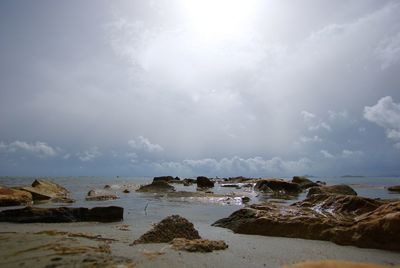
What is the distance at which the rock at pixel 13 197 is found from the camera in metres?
15.3

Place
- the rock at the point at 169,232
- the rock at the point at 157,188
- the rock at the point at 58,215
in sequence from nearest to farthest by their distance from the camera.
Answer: the rock at the point at 169,232 < the rock at the point at 58,215 < the rock at the point at 157,188

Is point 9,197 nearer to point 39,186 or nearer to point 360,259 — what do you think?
point 39,186

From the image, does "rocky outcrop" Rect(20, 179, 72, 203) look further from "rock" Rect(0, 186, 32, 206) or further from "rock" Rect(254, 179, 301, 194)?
"rock" Rect(254, 179, 301, 194)

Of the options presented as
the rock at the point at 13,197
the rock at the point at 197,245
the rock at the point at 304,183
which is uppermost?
the rock at the point at 304,183

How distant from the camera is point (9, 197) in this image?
1565 cm

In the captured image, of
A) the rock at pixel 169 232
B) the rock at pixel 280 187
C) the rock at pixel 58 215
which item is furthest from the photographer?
the rock at pixel 280 187

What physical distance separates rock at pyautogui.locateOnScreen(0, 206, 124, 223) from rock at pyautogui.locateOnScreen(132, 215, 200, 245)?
4.17m

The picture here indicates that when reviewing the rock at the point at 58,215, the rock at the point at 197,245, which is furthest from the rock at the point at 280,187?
the rock at the point at 197,245

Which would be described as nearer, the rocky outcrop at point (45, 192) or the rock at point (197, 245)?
the rock at point (197, 245)

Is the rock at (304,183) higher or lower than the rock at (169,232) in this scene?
higher

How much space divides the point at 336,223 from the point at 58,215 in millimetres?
7418

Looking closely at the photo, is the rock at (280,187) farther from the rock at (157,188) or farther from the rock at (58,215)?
the rock at (58,215)

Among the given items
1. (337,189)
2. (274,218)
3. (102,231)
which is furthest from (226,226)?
(337,189)

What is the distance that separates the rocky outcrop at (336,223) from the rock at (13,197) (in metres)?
11.3
